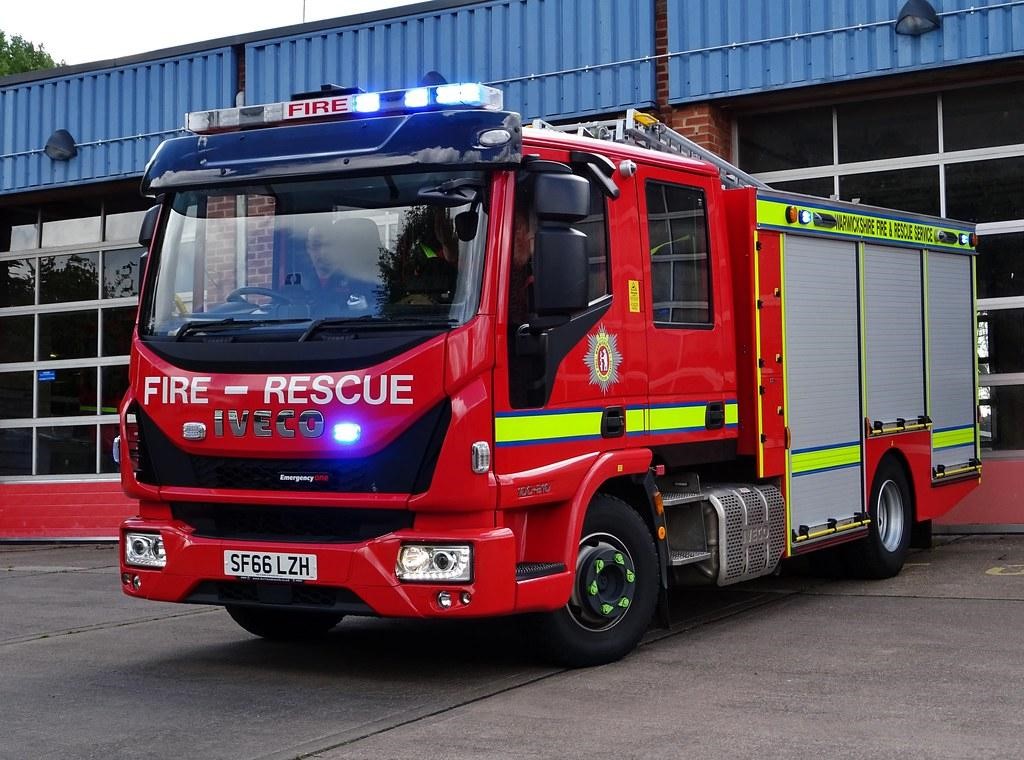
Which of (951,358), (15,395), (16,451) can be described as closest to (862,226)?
(951,358)

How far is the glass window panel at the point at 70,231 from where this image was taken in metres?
17.8

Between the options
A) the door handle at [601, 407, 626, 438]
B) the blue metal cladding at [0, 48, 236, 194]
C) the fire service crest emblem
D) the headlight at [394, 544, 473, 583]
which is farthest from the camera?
the blue metal cladding at [0, 48, 236, 194]

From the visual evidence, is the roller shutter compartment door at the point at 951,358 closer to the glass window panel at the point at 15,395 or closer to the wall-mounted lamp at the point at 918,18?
the wall-mounted lamp at the point at 918,18

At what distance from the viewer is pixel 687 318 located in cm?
815

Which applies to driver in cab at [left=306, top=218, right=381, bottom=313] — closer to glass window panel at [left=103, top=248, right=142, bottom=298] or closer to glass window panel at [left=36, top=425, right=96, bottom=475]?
glass window panel at [left=103, top=248, right=142, bottom=298]

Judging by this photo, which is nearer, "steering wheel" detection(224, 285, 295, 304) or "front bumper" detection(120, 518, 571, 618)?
"front bumper" detection(120, 518, 571, 618)

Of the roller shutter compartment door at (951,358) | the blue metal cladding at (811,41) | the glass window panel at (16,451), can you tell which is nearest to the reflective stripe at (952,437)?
the roller shutter compartment door at (951,358)

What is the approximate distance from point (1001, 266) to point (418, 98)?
311 inches

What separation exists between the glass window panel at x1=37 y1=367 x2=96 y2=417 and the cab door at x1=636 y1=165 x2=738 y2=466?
11035 millimetres

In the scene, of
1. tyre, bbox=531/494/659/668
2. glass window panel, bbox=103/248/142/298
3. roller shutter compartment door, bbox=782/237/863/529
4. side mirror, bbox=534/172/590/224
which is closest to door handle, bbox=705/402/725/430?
roller shutter compartment door, bbox=782/237/863/529

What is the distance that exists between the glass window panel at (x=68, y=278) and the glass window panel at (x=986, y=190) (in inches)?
395

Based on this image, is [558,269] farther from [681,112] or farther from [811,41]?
[681,112]

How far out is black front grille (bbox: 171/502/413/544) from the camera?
6738 mm

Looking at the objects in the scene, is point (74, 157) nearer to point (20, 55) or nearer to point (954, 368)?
point (954, 368)
